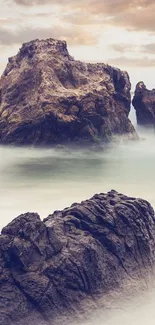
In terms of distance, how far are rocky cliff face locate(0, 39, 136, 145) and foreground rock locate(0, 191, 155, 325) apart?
66050mm

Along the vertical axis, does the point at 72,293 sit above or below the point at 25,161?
below

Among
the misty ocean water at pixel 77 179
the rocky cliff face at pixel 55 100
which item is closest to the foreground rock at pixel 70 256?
the misty ocean water at pixel 77 179

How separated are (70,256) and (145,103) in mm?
110205

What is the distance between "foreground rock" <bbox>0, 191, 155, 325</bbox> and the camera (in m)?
27.1

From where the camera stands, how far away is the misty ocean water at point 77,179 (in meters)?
28.6

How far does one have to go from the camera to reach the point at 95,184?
69875 millimetres

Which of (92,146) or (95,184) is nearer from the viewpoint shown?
(95,184)

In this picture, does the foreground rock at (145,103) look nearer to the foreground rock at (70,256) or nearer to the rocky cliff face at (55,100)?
the rocky cliff face at (55,100)

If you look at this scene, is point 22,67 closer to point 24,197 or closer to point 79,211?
point 24,197

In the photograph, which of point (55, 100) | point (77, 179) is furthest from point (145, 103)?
point (77, 179)

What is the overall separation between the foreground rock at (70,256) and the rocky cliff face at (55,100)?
6605 cm

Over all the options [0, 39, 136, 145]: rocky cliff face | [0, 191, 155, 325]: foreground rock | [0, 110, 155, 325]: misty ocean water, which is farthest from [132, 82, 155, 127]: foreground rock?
[0, 191, 155, 325]: foreground rock

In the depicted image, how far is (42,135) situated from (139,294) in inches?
2797

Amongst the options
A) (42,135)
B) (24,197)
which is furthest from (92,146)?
(24,197)
